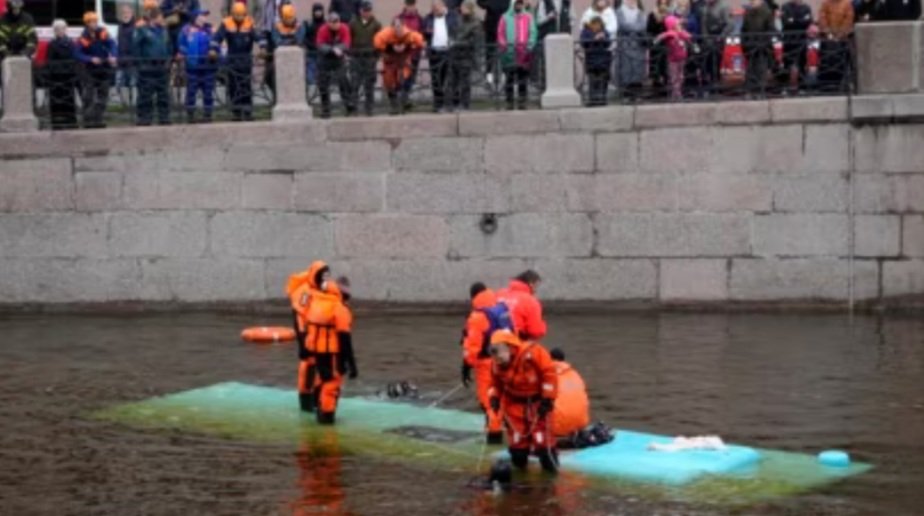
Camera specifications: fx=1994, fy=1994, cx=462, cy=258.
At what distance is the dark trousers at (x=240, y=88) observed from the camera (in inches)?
896

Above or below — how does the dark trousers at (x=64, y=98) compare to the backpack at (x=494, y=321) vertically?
above

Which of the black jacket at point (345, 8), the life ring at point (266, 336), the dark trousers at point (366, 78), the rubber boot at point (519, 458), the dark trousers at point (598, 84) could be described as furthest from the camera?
the black jacket at point (345, 8)

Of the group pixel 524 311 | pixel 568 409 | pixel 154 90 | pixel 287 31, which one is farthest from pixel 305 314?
pixel 287 31

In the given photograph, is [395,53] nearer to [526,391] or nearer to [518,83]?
[518,83]

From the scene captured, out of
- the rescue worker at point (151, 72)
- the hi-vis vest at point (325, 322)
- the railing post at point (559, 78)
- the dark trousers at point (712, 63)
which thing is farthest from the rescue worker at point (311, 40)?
the hi-vis vest at point (325, 322)

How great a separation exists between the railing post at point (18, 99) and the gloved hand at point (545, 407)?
10568 mm


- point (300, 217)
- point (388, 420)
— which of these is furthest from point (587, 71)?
point (388, 420)

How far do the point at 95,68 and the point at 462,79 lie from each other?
4.23 m

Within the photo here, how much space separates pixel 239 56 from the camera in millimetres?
22688

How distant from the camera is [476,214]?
877 inches

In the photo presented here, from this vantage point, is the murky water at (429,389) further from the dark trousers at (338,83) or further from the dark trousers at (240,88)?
the dark trousers at (338,83)

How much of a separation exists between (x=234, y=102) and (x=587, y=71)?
407 centimetres

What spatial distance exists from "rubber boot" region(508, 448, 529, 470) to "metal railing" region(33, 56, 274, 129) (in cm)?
950

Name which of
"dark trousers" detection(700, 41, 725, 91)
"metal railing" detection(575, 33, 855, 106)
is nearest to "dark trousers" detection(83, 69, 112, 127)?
"metal railing" detection(575, 33, 855, 106)
